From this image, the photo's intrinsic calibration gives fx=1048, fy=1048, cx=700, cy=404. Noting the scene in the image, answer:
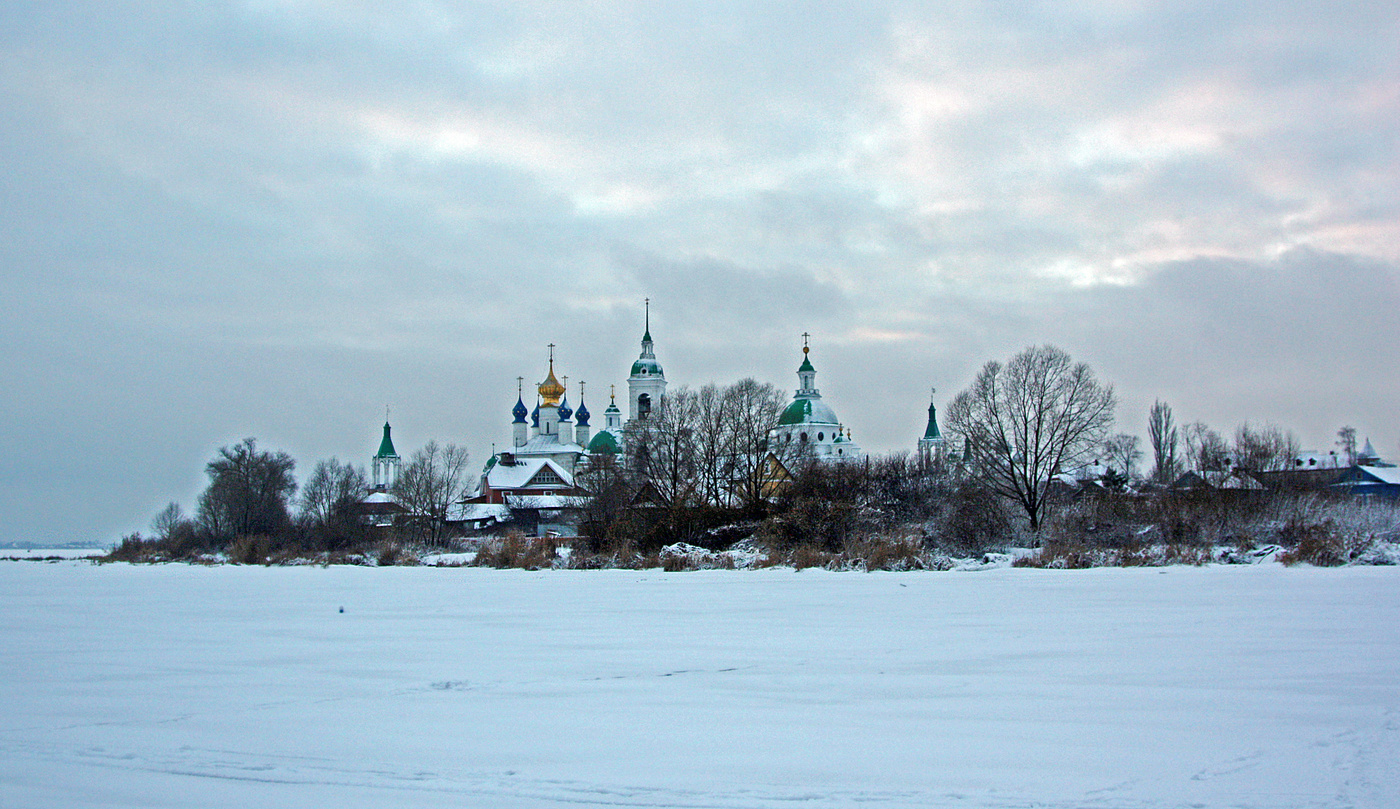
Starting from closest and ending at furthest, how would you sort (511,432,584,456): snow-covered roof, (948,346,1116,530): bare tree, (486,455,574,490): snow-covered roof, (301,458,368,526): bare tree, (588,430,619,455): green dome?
(948,346,1116,530): bare tree, (301,458,368,526): bare tree, (486,455,574,490): snow-covered roof, (588,430,619,455): green dome, (511,432,584,456): snow-covered roof

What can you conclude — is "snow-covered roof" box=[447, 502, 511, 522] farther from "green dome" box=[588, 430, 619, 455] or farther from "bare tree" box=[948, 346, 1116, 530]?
"bare tree" box=[948, 346, 1116, 530]

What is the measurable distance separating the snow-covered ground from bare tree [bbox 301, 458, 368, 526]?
50.9 m

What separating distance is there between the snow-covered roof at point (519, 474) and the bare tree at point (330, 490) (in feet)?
35.6

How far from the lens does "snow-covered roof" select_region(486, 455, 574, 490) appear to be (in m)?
89.1

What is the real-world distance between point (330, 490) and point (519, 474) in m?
19.5

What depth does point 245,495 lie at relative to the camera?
2169 inches

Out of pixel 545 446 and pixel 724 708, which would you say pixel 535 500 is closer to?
pixel 545 446

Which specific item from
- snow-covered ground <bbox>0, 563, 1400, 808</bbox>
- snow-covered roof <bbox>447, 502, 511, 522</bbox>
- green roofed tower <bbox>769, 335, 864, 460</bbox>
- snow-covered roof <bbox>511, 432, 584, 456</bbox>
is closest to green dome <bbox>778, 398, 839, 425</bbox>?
green roofed tower <bbox>769, 335, 864, 460</bbox>

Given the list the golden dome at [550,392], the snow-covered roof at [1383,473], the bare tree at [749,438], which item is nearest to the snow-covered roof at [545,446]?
the golden dome at [550,392]

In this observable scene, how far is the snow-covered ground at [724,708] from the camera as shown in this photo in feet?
14.7

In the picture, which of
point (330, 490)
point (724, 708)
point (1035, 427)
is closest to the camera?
point (724, 708)

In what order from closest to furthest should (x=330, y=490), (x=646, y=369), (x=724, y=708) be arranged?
(x=724, y=708)
(x=330, y=490)
(x=646, y=369)

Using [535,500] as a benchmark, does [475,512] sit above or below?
below

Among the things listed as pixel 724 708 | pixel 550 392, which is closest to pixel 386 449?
pixel 550 392
